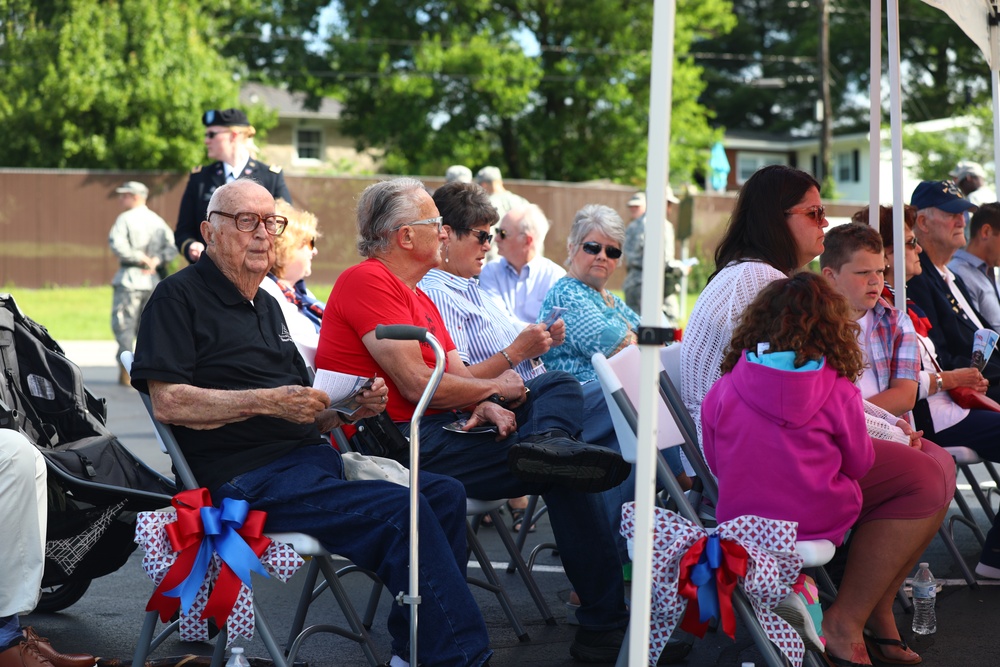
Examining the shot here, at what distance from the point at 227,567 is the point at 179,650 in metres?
1.06

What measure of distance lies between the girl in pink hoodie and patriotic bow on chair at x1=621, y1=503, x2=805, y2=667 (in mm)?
115

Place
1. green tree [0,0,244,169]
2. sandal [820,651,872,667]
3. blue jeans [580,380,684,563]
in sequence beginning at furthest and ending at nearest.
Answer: green tree [0,0,244,169] < blue jeans [580,380,684,563] < sandal [820,651,872,667]

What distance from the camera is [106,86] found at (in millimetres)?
24016

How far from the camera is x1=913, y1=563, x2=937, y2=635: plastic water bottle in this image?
411 centimetres

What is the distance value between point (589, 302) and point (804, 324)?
1.78m

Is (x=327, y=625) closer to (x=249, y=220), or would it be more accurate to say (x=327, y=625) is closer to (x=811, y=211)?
(x=249, y=220)

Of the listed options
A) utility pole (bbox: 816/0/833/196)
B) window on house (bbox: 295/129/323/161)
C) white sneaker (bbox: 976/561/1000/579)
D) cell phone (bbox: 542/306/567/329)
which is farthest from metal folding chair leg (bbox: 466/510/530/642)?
window on house (bbox: 295/129/323/161)

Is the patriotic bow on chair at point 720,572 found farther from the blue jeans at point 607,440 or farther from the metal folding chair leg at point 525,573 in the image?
the blue jeans at point 607,440

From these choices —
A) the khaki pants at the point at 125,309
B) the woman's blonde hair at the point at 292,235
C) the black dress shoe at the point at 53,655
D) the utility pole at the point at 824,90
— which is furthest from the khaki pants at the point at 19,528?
the utility pole at the point at 824,90

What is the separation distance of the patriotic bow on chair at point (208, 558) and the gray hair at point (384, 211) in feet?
3.62

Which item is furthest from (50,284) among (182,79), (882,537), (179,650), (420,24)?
(882,537)

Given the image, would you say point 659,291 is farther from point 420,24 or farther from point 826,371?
point 420,24

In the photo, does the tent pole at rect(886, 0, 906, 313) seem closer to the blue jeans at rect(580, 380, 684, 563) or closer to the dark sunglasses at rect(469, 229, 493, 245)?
the blue jeans at rect(580, 380, 684, 563)

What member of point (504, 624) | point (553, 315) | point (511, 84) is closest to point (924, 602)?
point (504, 624)
